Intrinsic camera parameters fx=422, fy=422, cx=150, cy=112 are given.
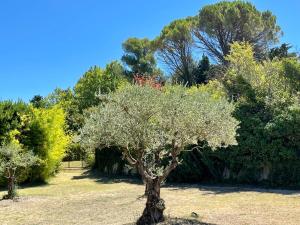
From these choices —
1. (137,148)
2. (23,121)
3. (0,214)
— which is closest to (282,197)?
(137,148)

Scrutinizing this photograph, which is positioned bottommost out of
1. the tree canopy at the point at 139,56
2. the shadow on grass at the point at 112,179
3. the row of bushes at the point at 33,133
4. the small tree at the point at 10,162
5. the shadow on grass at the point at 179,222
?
the shadow on grass at the point at 179,222

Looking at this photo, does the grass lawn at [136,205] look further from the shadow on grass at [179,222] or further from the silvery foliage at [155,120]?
the silvery foliage at [155,120]

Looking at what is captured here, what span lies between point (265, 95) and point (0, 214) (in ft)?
40.6

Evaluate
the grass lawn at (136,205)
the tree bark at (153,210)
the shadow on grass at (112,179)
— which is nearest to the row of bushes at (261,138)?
the grass lawn at (136,205)

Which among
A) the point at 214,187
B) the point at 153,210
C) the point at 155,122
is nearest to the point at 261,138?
the point at 214,187

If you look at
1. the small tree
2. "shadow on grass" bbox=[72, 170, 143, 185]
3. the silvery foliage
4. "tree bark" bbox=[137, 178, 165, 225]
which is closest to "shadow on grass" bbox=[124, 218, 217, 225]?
"tree bark" bbox=[137, 178, 165, 225]

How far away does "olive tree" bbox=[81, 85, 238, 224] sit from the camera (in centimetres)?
913

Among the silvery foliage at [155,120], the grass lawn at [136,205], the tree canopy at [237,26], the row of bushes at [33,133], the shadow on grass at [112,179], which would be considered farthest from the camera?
the tree canopy at [237,26]

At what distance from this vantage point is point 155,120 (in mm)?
9445

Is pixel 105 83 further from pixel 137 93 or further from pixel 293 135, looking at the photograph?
pixel 137 93

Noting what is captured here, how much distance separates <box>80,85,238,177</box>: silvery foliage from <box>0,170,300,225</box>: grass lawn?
7.42ft

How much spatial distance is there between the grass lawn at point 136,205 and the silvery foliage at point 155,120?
2.26 meters

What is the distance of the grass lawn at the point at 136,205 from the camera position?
1120 centimetres

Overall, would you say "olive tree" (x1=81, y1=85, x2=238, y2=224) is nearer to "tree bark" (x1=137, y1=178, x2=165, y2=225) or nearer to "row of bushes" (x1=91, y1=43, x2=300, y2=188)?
"tree bark" (x1=137, y1=178, x2=165, y2=225)
